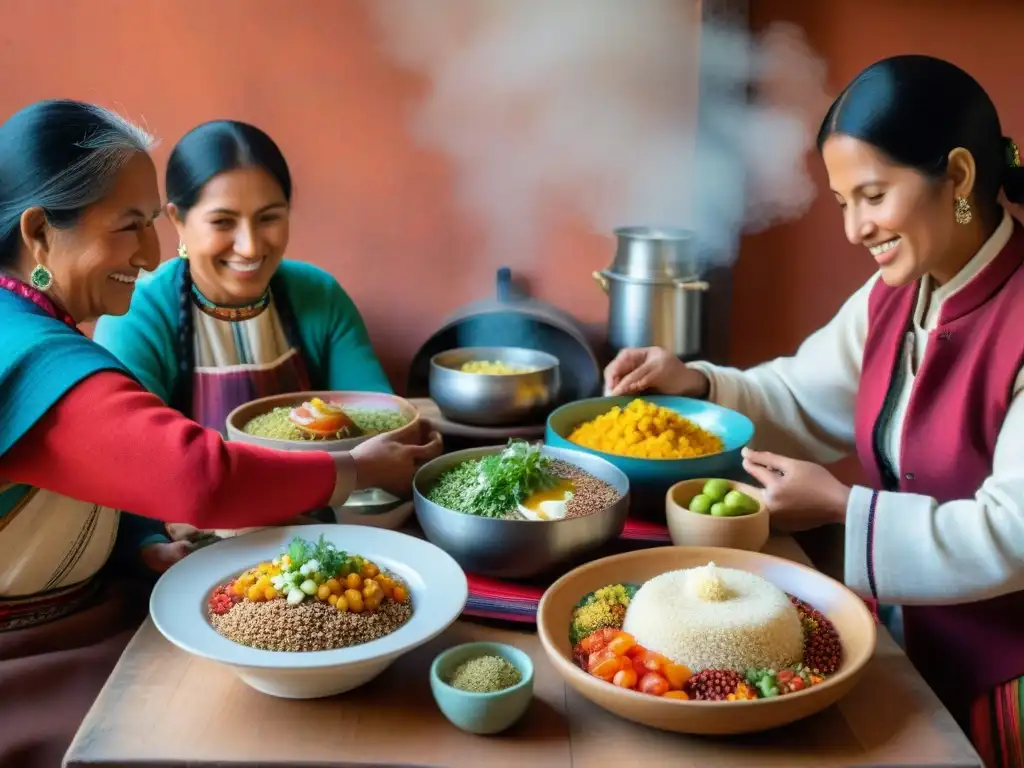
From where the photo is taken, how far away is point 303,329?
8.29 ft

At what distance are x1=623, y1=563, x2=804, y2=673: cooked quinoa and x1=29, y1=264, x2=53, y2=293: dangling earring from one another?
3.61ft

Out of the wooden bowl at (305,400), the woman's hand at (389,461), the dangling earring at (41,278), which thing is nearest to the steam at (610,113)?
the wooden bowl at (305,400)

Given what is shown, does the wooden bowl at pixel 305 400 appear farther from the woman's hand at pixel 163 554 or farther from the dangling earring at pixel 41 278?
the dangling earring at pixel 41 278

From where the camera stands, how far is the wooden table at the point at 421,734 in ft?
3.79

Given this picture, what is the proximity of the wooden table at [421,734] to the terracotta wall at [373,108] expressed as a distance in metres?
2.00

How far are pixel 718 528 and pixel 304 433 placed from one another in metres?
0.83

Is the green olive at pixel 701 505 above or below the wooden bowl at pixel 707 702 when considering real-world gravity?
above

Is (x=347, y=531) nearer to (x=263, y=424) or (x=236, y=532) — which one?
(x=236, y=532)

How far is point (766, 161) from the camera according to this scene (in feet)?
9.96

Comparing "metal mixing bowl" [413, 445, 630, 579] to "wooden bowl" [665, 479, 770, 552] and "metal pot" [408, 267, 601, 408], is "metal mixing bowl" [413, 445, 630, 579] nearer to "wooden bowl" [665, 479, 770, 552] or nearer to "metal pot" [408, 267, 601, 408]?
"wooden bowl" [665, 479, 770, 552]

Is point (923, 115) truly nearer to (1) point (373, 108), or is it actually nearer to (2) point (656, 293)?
(2) point (656, 293)

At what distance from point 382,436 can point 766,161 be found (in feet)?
6.09

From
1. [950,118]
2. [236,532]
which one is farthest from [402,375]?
[950,118]

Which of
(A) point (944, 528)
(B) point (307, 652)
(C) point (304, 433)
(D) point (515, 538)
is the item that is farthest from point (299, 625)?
(A) point (944, 528)
